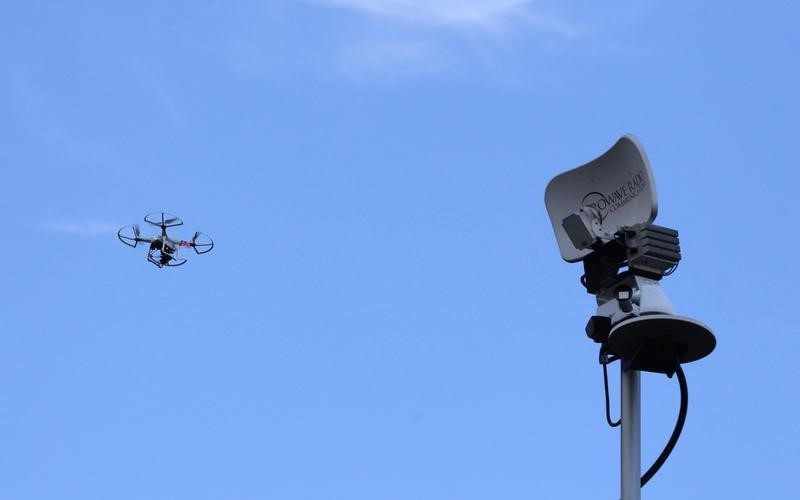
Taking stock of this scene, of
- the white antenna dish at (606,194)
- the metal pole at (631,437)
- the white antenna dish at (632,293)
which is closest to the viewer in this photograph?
the metal pole at (631,437)

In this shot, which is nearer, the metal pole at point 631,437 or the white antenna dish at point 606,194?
the metal pole at point 631,437

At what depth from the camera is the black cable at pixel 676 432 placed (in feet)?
40.0

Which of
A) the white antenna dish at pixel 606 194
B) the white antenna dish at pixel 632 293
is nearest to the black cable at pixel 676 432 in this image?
the white antenna dish at pixel 632 293

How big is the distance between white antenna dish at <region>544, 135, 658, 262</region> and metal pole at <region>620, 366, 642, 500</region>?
4.69 feet

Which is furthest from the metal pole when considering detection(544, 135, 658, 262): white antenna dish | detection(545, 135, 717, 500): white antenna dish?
detection(544, 135, 658, 262): white antenna dish

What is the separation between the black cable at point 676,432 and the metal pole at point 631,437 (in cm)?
41

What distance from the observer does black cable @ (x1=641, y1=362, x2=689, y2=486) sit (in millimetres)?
12203

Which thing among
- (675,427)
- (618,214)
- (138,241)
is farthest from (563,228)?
(138,241)

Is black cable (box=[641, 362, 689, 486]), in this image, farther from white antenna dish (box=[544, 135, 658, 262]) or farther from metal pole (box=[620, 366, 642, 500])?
white antenna dish (box=[544, 135, 658, 262])

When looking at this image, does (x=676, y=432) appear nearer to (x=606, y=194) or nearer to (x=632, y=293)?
(x=632, y=293)

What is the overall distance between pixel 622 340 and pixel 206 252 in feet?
127

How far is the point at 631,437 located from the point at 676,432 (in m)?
0.61

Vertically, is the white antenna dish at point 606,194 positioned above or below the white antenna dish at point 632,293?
above

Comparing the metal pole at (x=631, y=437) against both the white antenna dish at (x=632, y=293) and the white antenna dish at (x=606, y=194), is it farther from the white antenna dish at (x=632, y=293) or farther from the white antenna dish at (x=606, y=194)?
the white antenna dish at (x=606, y=194)
